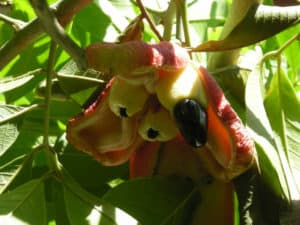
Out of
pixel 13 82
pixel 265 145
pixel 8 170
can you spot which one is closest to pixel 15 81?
pixel 13 82

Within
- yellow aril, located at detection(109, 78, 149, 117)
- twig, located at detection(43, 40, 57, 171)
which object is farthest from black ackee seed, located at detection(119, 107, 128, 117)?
twig, located at detection(43, 40, 57, 171)

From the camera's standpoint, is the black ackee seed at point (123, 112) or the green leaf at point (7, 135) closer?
the black ackee seed at point (123, 112)

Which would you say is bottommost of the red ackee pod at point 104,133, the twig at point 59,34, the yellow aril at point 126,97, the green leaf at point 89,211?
the green leaf at point 89,211

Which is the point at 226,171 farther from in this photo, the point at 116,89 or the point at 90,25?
the point at 90,25

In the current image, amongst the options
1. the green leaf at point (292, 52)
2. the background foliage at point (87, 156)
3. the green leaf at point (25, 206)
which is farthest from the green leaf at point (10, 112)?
the green leaf at point (292, 52)

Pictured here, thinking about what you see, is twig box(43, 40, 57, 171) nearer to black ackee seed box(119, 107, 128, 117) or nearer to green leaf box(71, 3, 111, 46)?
black ackee seed box(119, 107, 128, 117)

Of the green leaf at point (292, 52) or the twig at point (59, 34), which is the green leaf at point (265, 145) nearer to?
the twig at point (59, 34)

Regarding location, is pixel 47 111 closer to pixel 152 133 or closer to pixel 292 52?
pixel 152 133
